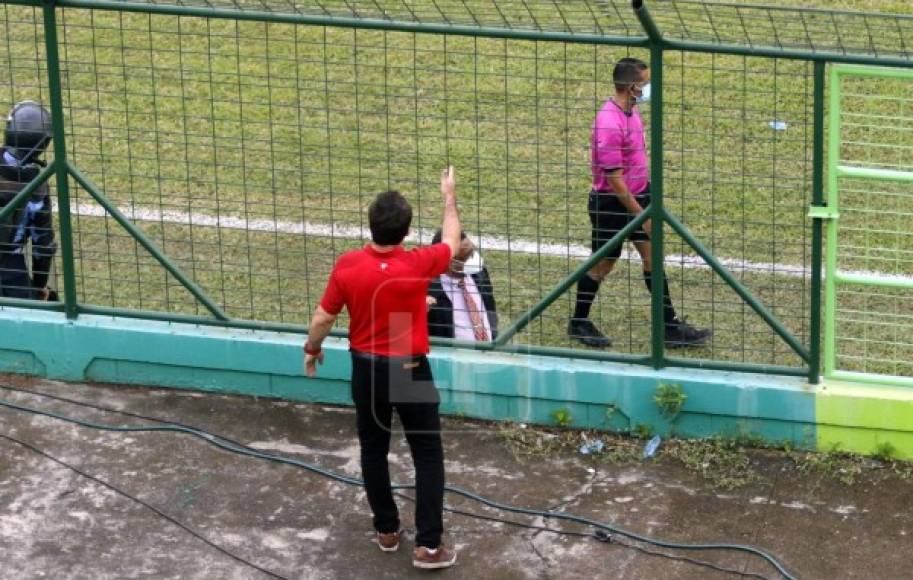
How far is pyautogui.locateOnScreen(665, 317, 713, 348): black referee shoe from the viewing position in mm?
9492

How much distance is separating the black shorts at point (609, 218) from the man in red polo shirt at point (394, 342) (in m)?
1.64

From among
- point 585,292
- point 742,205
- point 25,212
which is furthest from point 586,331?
point 25,212

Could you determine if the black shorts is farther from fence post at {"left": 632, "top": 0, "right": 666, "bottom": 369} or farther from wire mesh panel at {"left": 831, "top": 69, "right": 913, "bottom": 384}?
wire mesh panel at {"left": 831, "top": 69, "right": 913, "bottom": 384}

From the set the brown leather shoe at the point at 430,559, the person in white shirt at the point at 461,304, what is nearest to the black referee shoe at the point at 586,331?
the person in white shirt at the point at 461,304

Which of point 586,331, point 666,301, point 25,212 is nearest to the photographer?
A: point 666,301

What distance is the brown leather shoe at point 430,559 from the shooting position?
25.7 feet

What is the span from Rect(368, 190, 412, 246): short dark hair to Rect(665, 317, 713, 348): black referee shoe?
2.45 m

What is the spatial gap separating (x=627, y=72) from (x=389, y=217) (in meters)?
2.69

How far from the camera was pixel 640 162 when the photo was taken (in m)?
9.59

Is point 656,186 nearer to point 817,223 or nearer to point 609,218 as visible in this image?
point 817,223

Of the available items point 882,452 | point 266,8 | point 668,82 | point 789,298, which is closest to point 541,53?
point 668,82

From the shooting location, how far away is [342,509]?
27.7 feet

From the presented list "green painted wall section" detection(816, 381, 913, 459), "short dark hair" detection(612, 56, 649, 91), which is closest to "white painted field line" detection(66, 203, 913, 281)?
"short dark hair" detection(612, 56, 649, 91)

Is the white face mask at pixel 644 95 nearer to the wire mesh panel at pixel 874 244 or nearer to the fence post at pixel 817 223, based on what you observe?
the wire mesh panel at pixel 874 244
